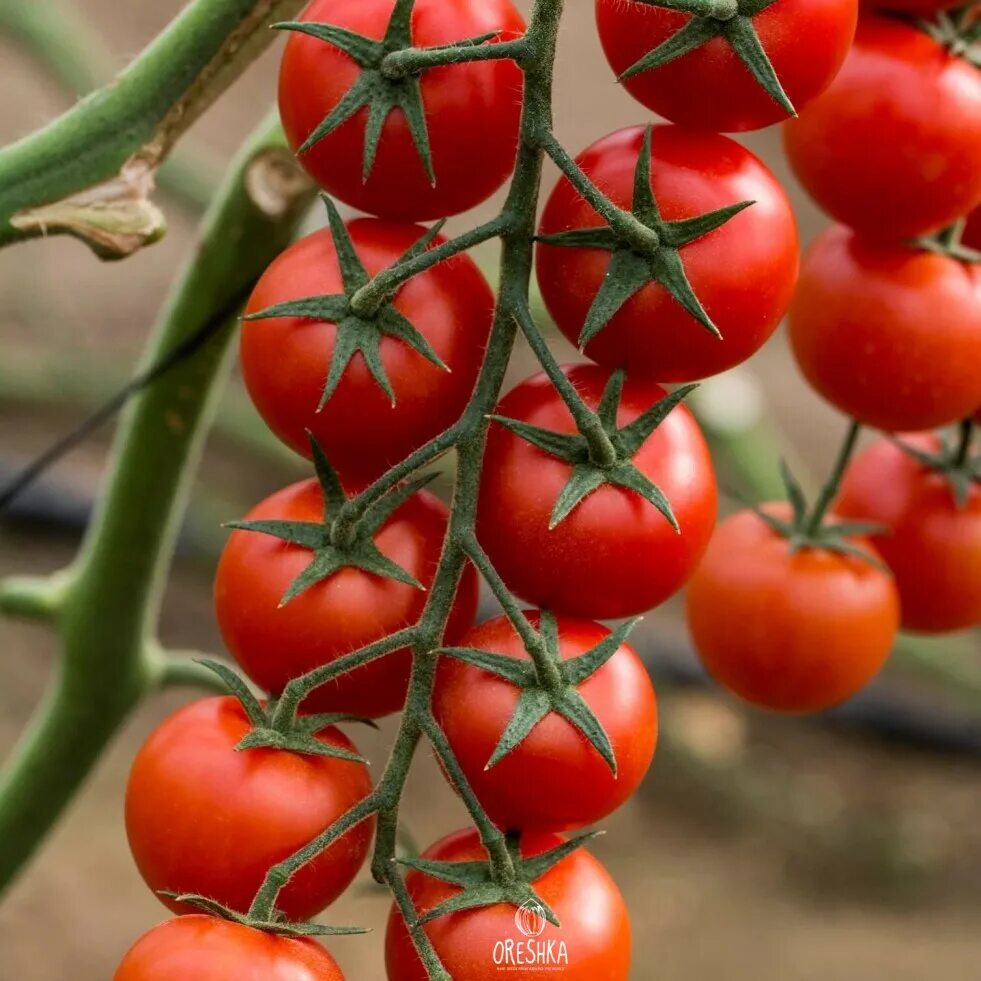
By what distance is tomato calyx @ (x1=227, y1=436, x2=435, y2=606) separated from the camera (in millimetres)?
448

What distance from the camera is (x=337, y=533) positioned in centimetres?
45

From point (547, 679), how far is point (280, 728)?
9cm

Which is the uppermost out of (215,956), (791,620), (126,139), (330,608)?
(126,139)

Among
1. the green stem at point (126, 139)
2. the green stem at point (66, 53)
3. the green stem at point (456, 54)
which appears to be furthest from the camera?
the green stem at point (66, 53)

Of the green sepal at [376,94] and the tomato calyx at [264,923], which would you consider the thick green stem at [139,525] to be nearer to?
the green sepal at [376,94]

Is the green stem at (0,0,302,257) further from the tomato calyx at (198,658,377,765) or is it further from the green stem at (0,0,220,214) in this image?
the green stem at (0,0,220,214)

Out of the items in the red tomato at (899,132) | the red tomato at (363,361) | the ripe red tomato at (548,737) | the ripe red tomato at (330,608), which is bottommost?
the ripe red tomato at (548,737)

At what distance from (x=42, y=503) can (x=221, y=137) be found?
3.30 ft

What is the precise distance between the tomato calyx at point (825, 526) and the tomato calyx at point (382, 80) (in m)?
0.33

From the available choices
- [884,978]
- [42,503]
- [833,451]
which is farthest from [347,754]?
[833,451]

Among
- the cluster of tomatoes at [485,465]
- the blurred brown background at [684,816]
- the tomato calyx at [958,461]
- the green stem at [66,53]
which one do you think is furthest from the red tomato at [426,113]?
the blurred brown background at [684,816]

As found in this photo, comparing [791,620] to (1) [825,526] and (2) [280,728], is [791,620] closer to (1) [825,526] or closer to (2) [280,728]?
(1) [825,526]

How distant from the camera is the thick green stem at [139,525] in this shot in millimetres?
682

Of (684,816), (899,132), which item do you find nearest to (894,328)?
(899,132)
